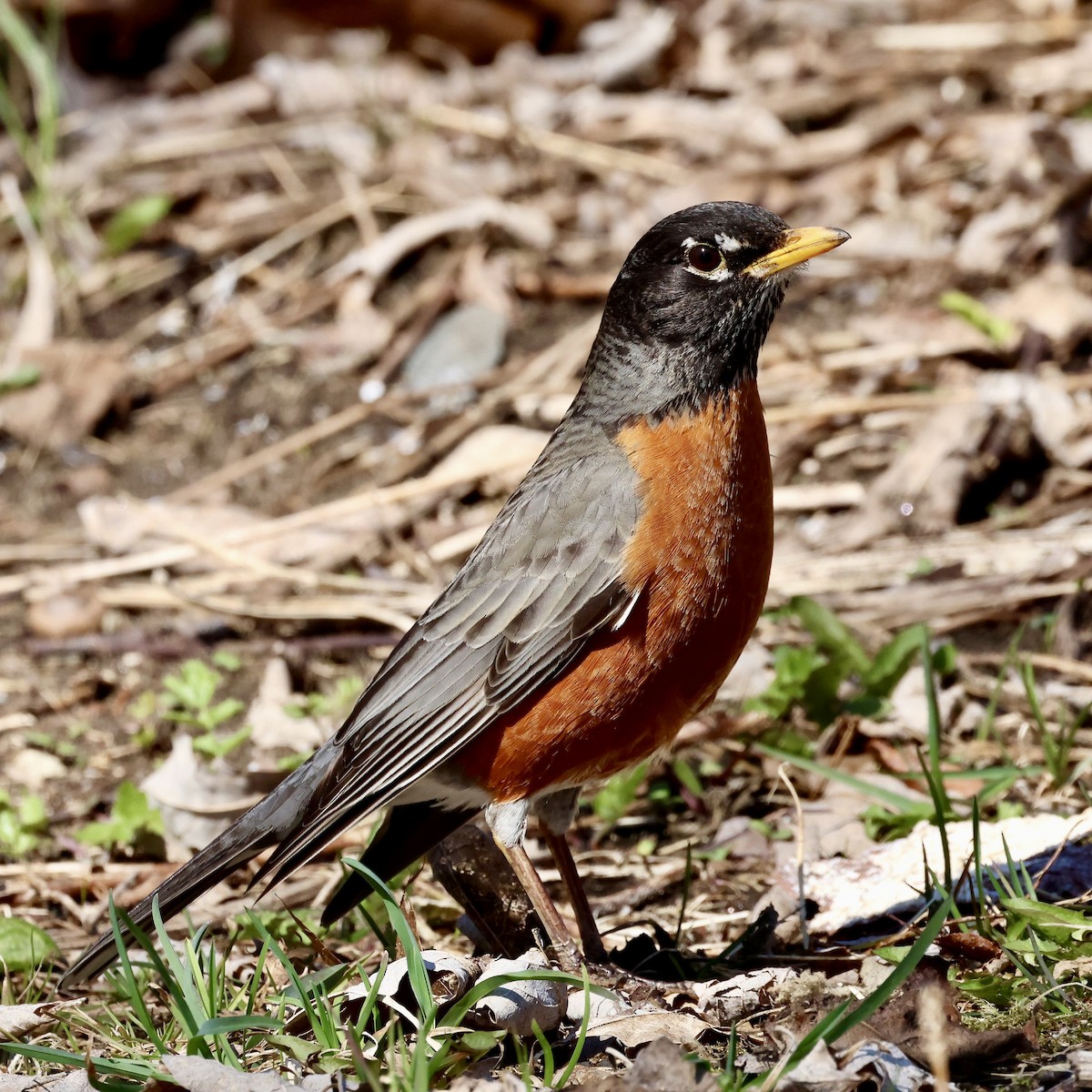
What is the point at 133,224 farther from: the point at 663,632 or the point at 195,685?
the point at 663,632

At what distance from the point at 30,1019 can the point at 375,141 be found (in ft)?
20.6

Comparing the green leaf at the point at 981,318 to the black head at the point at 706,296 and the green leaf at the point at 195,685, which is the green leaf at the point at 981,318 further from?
the green leaf at the point at 195,685

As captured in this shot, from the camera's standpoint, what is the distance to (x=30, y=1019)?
3748mm

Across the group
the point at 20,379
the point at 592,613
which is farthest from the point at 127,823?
the point at 20,379

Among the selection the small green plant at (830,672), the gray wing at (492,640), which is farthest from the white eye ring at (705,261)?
the small green plant at (830,672)

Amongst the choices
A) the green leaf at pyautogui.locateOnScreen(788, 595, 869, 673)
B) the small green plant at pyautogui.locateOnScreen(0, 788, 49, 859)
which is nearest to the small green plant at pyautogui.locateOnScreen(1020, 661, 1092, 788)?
the green leaf at pyautogui.locateOnScreen(788, 595, 869, 673)

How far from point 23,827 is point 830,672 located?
8.96 ft

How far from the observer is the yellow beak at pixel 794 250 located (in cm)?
429

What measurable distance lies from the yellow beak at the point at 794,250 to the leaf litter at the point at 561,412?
53.4 inches

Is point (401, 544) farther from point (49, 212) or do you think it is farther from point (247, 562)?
point (49, 212)

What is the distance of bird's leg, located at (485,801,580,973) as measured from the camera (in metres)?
4.03

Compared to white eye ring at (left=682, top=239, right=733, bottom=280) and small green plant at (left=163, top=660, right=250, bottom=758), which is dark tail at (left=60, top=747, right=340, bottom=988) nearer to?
small green plant at (left=163, top=660, right=250, bottom=758)

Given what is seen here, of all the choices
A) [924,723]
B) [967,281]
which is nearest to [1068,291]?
[967,281]

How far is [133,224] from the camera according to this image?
8.49 meters
